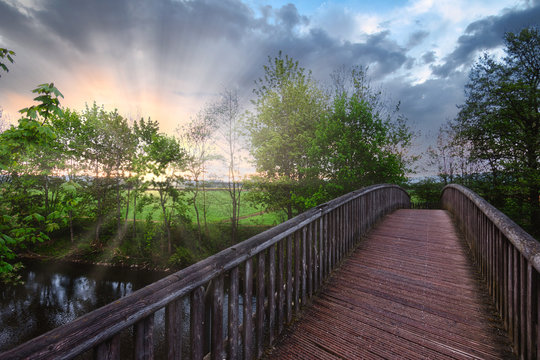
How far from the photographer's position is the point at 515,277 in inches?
89.7

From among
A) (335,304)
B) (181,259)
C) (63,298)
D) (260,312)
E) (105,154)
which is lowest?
(63,298)

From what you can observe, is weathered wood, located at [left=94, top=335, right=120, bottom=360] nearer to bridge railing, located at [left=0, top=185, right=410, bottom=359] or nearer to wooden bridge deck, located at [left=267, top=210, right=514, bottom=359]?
bridge railing, located at [left=0, top=185, right=410, bottom=359]

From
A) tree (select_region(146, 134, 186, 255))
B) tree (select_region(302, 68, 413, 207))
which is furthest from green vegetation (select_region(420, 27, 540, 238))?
tree (select_region(146, 134, 186, 255))

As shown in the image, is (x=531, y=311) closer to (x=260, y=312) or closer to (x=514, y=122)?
(x=260, y=312)

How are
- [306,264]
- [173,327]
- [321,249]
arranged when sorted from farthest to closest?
[321,249], [306,264], [173,327]

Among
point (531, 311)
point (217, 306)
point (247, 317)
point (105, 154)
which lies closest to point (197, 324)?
point (217, 306)

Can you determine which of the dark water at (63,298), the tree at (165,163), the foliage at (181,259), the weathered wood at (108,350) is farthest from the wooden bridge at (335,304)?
the foliage at (181,259)

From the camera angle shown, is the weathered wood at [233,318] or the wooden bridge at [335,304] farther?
the weathered wood at [233,318]

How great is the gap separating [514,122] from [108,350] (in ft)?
72.7

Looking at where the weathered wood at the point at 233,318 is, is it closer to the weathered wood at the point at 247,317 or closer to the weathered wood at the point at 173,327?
the weathered wood at the point at 247,317

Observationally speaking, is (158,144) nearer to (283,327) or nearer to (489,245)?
(283,327)

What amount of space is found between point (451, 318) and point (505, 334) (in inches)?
17.8

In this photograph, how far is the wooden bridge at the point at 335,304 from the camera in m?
1.35

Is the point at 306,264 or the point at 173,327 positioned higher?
the point at 173,327
